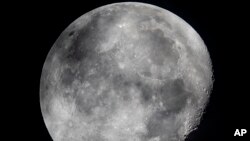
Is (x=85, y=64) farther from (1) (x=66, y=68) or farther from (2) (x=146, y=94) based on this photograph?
(2) (x=146, y=94)

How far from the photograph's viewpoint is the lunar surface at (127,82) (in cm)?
582

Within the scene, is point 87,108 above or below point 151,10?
below

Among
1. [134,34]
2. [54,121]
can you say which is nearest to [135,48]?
[134,34]

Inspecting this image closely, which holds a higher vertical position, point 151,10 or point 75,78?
point 151,10

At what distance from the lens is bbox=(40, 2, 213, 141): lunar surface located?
19.1 ft

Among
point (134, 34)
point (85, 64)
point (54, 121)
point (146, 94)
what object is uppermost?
point (134, 34)

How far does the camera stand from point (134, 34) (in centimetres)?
604

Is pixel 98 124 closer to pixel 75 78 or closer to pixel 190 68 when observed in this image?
pixel 75 78

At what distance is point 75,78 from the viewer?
6043mm

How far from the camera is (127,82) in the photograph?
582cm

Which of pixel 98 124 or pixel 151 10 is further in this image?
pixel 151 10

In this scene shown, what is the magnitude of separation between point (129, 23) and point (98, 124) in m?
1.68

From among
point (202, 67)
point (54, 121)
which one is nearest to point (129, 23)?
point (202, 67)

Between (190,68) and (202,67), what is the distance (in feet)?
1.04
